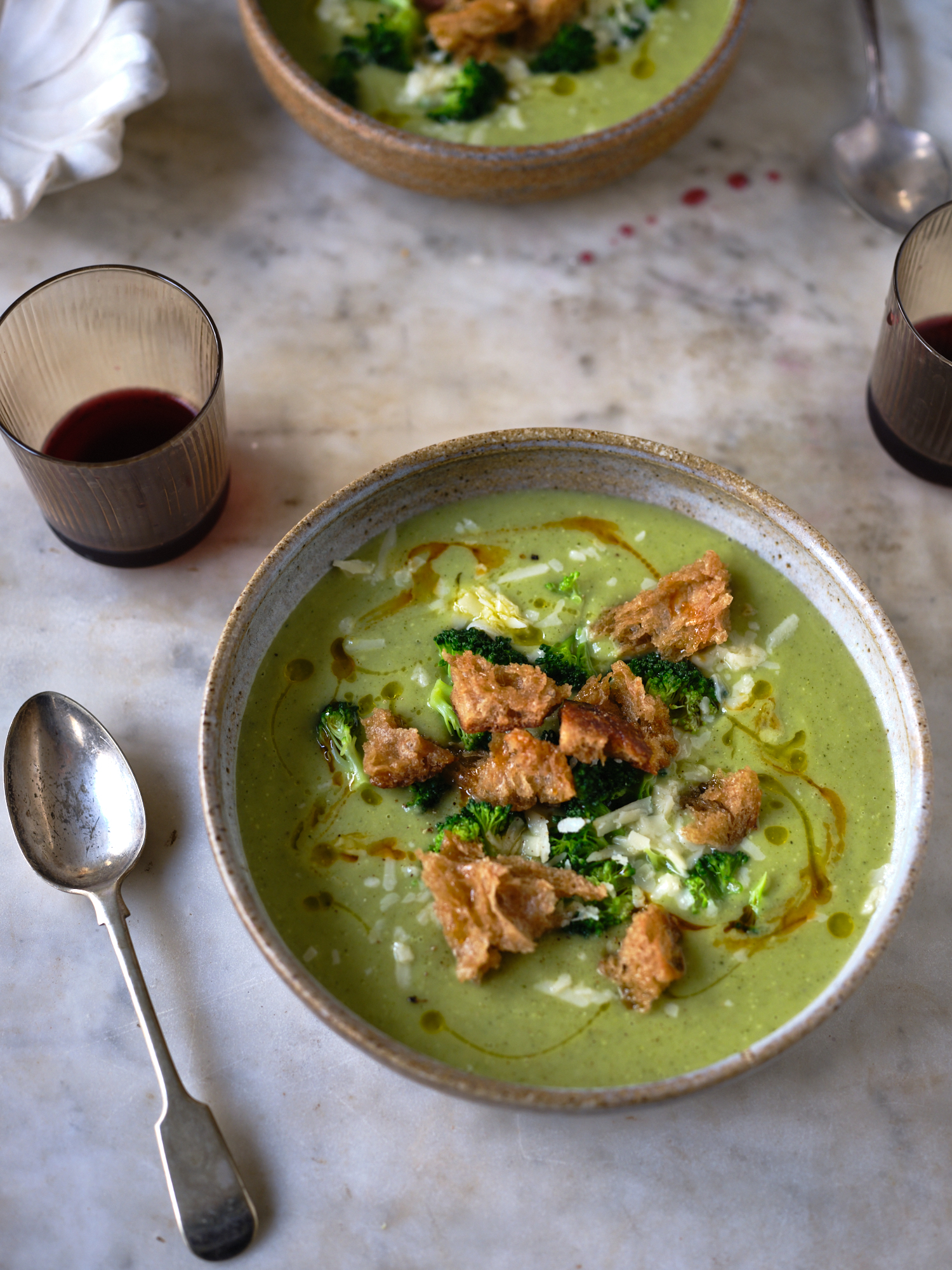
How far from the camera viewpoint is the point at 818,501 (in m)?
3.66

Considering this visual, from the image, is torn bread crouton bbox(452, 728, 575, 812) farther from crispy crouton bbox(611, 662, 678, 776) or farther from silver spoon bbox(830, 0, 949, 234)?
silver spoon bbox(830, 0, 949, 234)

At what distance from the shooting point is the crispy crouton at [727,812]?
9.11 feet

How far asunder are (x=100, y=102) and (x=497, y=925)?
9.62 feet

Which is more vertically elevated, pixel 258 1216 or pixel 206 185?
pixel 206 185

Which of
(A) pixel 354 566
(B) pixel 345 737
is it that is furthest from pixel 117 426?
(B) pixel 345 737

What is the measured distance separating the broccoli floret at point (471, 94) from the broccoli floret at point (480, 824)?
230 cm

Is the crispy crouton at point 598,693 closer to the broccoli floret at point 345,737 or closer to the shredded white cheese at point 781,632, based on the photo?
the shredded white cheese at point 781,632

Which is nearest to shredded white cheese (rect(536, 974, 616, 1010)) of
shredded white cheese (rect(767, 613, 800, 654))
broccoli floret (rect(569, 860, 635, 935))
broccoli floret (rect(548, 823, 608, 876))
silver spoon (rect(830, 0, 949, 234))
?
broccoli floret (rect(569, 860, 635, 935))

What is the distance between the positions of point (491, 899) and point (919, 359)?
6.42 ft

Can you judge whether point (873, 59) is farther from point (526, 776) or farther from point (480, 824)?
point (480, 824)

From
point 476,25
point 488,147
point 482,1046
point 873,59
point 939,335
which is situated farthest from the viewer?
point 873,59

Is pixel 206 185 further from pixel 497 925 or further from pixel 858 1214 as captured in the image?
pixel 858 1214

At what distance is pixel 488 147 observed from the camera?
371 cm

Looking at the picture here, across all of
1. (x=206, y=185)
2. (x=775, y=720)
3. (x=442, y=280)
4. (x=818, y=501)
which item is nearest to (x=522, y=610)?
(x=775, y=720)
